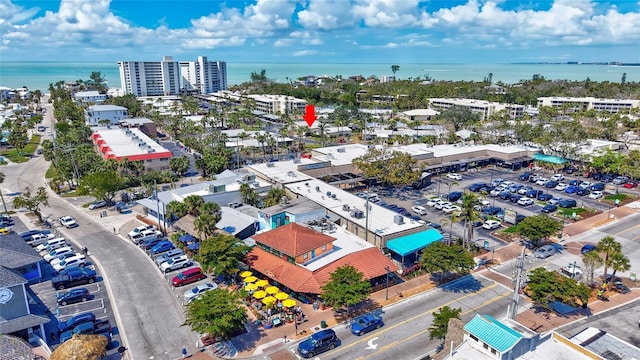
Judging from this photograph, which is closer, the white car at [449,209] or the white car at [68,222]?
the white car at [68,222]

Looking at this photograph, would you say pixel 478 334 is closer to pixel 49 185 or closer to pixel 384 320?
pixel 384 320

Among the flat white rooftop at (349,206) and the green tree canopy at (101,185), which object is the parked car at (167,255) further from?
the green tree canopy at (101,185)

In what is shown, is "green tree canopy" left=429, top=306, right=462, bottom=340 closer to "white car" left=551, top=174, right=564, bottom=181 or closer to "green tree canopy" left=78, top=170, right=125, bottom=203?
"green tree canopy" left=78, top=170, right=125, bottom=203

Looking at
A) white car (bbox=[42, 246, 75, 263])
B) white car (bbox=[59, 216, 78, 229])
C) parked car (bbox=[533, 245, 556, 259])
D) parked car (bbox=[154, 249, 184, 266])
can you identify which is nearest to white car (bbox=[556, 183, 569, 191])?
parked car (bbox=[533, 245, 556, 259])

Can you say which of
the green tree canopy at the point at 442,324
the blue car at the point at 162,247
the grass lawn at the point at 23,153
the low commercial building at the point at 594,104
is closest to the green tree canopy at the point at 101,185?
the blue car at the point at 162,247

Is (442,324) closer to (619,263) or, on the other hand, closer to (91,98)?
(619,263)

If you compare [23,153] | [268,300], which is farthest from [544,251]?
[23,153]

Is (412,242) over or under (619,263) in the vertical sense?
under
